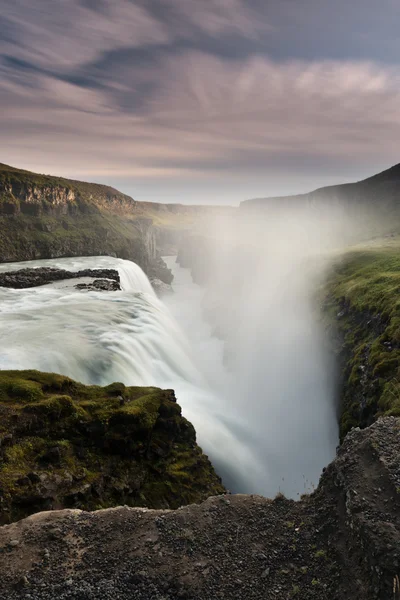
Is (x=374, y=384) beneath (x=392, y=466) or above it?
beneath

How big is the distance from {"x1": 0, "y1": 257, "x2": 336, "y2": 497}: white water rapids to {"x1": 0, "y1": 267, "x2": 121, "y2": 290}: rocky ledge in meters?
18.7

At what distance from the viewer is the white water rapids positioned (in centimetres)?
2519

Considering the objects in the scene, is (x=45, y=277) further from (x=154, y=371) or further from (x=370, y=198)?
(x=370, y=198)

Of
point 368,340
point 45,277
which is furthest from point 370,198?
point 368,340

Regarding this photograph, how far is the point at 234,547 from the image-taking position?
962cm

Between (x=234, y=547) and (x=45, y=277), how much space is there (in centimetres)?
7378

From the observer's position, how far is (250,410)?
39719mm

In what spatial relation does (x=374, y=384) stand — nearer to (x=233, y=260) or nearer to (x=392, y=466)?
(x=392, y=466)

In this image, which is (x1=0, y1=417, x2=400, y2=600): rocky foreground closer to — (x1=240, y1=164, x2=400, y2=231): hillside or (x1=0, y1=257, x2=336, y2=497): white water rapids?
(x1=0, y1=257, x2=336, y2=497): white water rapids

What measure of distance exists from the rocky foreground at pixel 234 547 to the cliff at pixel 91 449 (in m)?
1.78

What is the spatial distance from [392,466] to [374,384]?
41.0ft

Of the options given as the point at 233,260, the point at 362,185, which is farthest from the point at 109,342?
the point at 362,185

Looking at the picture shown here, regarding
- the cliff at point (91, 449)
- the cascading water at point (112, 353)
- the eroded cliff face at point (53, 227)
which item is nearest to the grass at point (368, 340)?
the cascading water at point (112, 353)

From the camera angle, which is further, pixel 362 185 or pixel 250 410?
pixel 362 185
